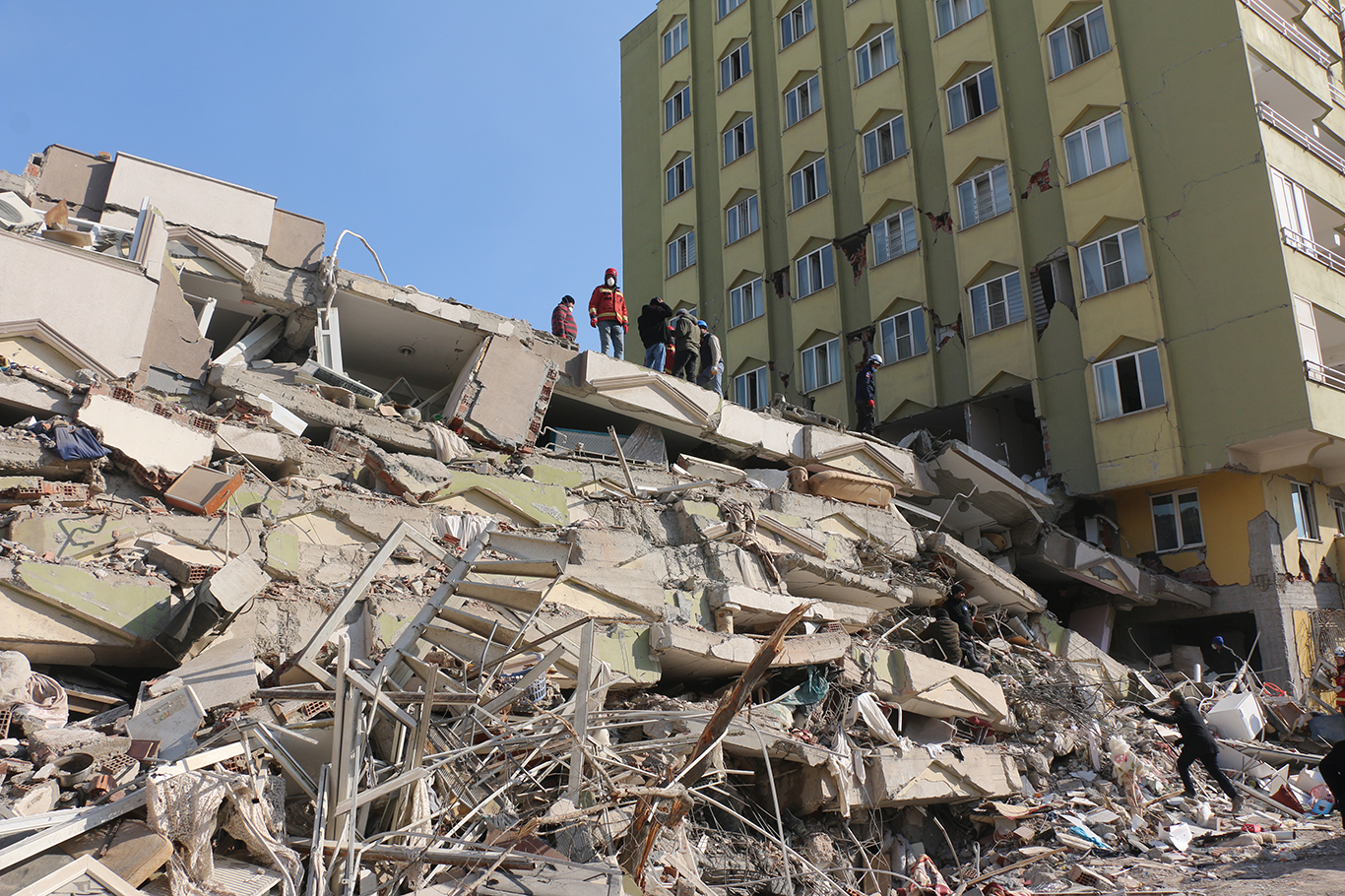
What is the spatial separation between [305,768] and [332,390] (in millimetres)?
5731

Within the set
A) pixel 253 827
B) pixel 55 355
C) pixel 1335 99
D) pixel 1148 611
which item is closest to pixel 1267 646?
pixel 1148 611

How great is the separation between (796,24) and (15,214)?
19747mm

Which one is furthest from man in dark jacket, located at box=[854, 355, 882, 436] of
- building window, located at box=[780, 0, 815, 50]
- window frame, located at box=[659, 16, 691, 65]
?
window frame, located at box=[659, 16, 691, 65]

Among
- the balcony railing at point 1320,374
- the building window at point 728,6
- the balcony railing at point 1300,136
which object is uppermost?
the building window at point 728,6

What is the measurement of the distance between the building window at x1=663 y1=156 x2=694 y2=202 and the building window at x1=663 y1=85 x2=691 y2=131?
4.39ft

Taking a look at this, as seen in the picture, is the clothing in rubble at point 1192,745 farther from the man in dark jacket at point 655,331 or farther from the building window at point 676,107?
the building window at point 676,107

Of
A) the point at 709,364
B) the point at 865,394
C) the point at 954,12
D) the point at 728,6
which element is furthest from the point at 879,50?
the point at 709,364

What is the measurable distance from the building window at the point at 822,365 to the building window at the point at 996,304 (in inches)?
137

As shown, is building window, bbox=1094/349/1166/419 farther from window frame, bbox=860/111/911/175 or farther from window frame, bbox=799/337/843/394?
window frame, bbox=860/111/911/175

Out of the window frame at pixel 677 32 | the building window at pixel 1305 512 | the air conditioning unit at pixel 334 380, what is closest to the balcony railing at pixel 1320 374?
the building window at pixel 1305 512

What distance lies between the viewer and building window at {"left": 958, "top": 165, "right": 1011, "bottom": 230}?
19.7 metres

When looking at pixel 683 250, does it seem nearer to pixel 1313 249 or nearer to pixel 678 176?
pixel 678 176

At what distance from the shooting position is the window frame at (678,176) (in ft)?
87.3

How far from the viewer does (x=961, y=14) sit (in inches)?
829
